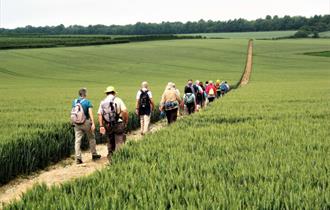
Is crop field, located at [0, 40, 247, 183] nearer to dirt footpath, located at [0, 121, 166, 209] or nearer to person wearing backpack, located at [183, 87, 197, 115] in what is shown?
person wearing backpack, located at [183, 87, 197, 115]

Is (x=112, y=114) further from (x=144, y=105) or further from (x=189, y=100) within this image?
(x=189, y=100)

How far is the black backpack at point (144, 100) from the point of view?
15.5 m

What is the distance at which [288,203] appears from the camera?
5.24m

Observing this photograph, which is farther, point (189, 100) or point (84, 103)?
point (189, 100)

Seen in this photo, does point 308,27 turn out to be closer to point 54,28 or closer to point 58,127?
point 54,28

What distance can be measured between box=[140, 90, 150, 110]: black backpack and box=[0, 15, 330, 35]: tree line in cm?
16109

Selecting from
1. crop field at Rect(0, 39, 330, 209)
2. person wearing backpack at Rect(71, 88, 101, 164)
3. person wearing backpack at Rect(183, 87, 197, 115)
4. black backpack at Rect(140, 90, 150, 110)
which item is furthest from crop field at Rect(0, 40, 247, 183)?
crop field at Rect(0, 39, 330, 209)

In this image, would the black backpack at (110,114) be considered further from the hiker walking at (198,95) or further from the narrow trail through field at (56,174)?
the hiker walking at (198,95)

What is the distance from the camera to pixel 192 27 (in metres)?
192

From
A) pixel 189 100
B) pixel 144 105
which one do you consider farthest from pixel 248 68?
pixel 144 105

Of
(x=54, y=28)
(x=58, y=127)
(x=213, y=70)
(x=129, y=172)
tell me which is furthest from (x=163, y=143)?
(x=54, y=28)

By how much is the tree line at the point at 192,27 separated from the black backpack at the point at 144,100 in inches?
6342

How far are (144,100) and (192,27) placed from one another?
179 meters

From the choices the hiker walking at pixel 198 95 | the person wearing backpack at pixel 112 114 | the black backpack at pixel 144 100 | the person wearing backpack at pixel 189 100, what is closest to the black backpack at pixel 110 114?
the person wearing backpack at pixel 112 114
